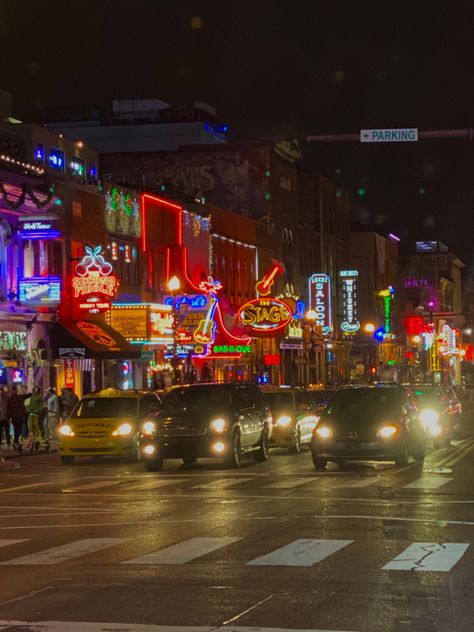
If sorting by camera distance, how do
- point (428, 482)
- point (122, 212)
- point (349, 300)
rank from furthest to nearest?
point (349, 300) → point (122, 212) → point (428, 482)

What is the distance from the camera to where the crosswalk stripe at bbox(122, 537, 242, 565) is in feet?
41.4

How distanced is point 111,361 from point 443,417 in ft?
62.0

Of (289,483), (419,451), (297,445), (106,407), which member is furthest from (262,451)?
(289,483)

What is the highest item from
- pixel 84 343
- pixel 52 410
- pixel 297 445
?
pixel 84 343

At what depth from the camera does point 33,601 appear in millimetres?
10359

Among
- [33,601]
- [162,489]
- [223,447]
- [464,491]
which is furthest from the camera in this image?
[223,447]

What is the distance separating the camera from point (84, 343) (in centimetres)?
4347

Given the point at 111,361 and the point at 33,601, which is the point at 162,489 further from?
the point at 111,361

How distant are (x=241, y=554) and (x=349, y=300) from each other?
73019 millimetres

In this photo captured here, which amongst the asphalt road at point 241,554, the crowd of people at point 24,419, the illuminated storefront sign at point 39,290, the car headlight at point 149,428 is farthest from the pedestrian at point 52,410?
the asphalt road at point 241,554

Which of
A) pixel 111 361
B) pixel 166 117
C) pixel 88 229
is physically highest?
pixel 166 117

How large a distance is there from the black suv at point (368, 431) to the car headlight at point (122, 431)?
5.50 m

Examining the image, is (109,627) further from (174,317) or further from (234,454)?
(174,317)

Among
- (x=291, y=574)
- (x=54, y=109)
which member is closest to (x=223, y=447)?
(x=291, y=574)
